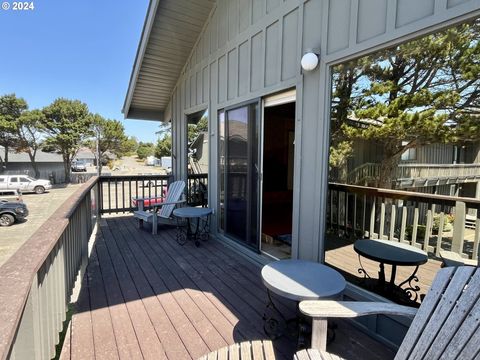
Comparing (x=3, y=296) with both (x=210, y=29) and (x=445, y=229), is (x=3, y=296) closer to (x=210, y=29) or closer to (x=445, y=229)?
(x=445, y=229)

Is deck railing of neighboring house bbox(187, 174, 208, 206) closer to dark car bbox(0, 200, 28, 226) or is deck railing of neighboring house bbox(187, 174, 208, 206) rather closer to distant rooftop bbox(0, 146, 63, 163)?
dark car bbox(0, 200, 28, 226)

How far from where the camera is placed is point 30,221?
50.3 ft

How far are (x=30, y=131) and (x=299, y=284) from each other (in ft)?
102

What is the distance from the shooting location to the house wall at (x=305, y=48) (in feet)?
6.55

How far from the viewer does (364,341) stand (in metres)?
2.09

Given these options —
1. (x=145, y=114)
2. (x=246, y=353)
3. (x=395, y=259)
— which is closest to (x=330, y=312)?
(x=246, y=353)

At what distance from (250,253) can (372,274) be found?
1.55 m

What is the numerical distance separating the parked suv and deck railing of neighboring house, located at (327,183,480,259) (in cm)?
2700

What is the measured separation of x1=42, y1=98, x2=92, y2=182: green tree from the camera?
25.0 meters

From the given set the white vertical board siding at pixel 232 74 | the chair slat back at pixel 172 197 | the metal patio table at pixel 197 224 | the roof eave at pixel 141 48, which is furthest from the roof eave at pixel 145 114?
the white vertical board siding at pixel 232 74

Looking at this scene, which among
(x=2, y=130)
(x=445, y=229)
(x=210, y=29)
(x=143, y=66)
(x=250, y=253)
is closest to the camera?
(x=445, y=229)

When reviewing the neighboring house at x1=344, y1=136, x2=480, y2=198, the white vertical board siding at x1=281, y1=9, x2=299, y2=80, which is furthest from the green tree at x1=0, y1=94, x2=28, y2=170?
the neighboring house at x1=344, y1=136, x2=480, y2=198

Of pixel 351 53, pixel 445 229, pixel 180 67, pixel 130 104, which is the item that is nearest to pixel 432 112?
pixel 351 53

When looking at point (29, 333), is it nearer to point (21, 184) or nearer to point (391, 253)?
point (391, 253)
